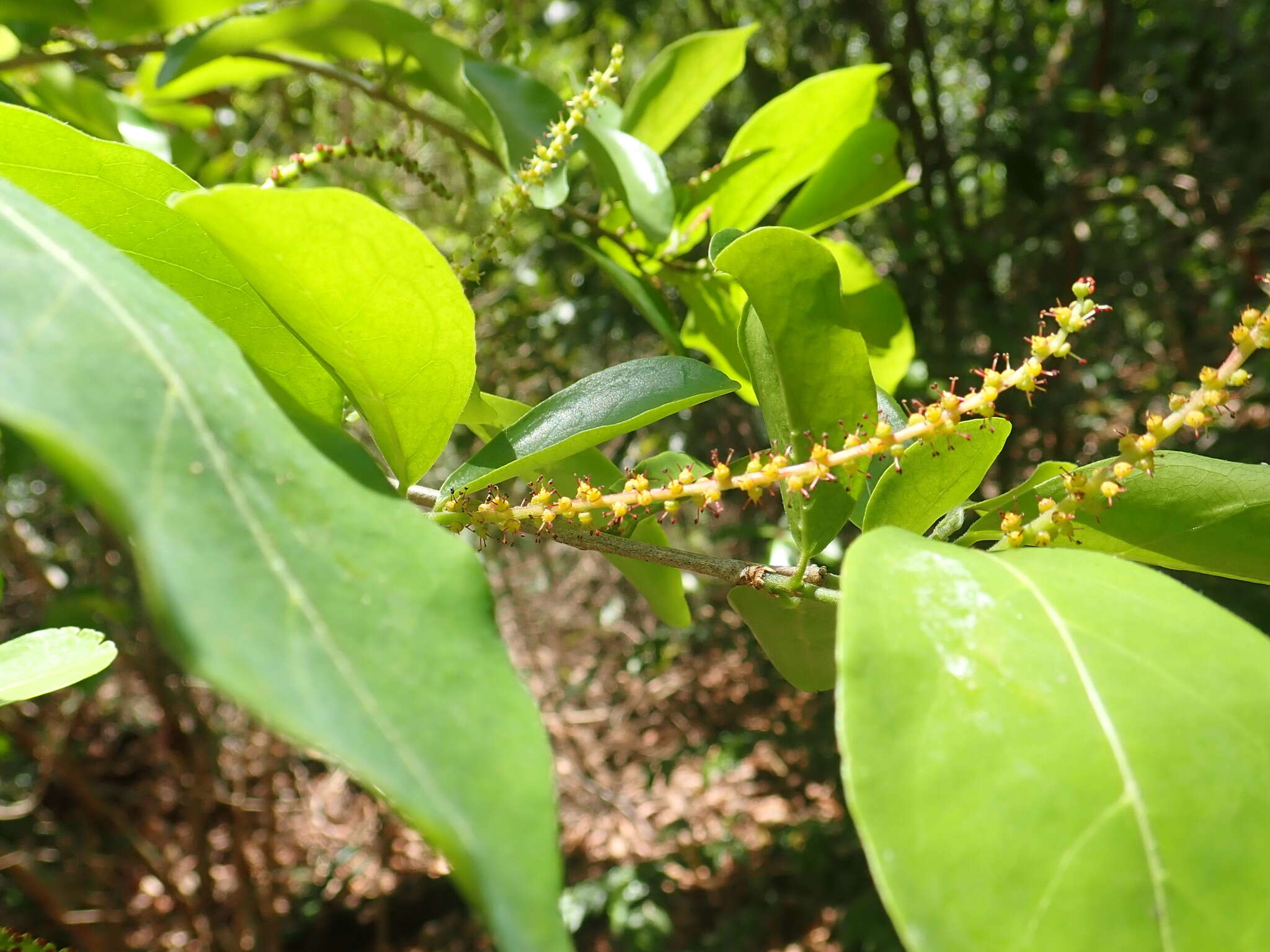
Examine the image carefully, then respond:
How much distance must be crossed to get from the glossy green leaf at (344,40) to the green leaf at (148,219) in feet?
1.87

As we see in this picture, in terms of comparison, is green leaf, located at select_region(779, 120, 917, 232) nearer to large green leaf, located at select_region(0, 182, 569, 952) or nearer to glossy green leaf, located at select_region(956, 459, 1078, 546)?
glossy green leaf, located at select_region(956, 459, 1078, 546)

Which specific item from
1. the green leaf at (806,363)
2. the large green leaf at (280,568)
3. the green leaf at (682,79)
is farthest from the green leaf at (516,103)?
the large green leaf at (280,568)

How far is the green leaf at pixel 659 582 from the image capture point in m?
0.88

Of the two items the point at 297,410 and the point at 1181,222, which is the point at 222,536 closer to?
the point at 297,410

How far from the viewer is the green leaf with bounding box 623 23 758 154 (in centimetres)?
126

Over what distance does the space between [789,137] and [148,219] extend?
84 cm

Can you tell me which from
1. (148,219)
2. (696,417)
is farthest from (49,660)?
(696,417)

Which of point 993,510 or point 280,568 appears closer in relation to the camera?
point 280,568

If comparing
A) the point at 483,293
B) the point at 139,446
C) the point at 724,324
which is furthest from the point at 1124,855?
the point at 483,293

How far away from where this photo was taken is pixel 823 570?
695 millimetres

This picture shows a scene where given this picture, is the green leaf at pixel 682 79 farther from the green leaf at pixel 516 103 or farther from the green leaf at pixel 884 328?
the green leaf at pixel 884 328

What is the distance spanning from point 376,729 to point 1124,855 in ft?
1.00

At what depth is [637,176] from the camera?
1068 millimetres

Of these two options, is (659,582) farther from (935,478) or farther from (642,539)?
(935,478)
